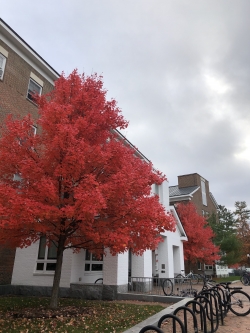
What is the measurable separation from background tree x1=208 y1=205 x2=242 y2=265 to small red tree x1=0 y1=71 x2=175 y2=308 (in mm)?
22901

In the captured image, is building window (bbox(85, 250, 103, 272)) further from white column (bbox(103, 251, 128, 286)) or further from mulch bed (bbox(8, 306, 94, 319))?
mulch bed (bbox(8, 306, 94, 319))

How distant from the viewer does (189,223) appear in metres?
26.6

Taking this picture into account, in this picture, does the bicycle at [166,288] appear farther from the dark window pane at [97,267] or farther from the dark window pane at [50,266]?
the dark window pane at [50,266]

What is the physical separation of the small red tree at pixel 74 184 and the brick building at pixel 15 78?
5428 mm

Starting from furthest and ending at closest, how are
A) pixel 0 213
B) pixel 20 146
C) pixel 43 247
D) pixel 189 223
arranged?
1. pixel 189 223
2. pixel 43 247
3. pixel 20 146
4. pixel 0 213

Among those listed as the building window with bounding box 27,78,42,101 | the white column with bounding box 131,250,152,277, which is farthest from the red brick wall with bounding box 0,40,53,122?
the white column with bounding box 131,250,152,277

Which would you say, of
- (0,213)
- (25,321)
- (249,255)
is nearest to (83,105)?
(0,213)

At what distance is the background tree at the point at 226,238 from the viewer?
2923 centimetres

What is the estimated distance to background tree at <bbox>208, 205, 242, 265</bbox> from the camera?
29.2m

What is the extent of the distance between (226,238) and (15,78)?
2557 cm

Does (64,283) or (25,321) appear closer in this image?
(25,321)

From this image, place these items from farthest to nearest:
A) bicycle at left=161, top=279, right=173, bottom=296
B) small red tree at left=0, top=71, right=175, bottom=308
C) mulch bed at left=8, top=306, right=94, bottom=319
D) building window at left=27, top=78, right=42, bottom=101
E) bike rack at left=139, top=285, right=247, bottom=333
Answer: building window at left=27, top=78, right=42, bottom=101, bicycle at left=161, top=279, right=173, bottom=296, mulch bed at left=8, top=306, right=94, bottom=319, small red tree at left=0, top=71, right=175, bottom=308, bike rack at left=139, top=285, right=247, bottom=333

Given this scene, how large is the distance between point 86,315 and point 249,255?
126 feet

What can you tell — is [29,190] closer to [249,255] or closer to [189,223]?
[189,223]
